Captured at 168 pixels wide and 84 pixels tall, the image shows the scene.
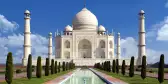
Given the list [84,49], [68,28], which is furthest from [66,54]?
[68,28]

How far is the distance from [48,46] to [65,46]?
304cm

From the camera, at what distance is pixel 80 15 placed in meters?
54.0

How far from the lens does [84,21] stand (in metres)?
→ 53.7

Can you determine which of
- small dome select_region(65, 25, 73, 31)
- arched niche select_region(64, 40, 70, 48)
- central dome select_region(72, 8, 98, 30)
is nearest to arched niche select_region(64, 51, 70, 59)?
arched niche select_region(64, 40, 70, 48)

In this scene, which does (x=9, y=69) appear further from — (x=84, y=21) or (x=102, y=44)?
(x=84, y=21)

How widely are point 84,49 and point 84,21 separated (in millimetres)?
4824

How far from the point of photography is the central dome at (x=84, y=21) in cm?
5366

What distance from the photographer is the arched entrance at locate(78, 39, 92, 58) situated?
51500 mm

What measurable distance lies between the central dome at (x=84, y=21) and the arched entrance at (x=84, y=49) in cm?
264

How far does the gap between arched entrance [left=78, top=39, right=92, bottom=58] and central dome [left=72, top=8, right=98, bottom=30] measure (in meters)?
2.64

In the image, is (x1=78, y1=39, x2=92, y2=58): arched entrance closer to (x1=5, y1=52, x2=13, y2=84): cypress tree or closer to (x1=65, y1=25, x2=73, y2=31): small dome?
(x1=65, y1=25, x2=73, y2=31): small dome

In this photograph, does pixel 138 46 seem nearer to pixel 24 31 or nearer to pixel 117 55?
pixel 117 55

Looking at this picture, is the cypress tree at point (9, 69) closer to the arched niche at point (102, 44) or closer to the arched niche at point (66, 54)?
the arched niche at point (66, 54)

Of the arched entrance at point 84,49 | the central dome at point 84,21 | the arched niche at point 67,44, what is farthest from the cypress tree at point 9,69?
the central dome at point 84,21
